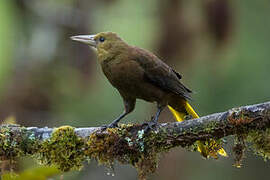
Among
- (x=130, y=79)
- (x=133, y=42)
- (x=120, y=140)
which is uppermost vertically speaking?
(x=133, y=42)

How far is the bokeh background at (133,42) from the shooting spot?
7.11 m

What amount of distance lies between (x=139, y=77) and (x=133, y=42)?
557 centimetres

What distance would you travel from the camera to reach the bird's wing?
4.39 meters

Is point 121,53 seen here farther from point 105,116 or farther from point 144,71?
point 105,116

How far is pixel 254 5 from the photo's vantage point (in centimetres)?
967

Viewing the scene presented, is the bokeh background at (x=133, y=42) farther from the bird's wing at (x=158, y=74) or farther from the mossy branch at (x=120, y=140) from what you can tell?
the mossy branch at (x=120, y=140)

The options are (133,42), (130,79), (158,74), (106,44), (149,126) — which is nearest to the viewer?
(149,126)

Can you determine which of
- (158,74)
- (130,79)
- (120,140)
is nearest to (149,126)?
(120,140)

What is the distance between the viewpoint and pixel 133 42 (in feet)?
32.3

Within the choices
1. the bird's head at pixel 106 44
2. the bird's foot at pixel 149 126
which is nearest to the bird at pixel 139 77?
the bird's head at pixel 106 44

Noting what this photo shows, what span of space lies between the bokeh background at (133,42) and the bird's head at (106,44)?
6.65 feet

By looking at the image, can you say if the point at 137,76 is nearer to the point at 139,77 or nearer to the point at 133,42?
the point at 139,77

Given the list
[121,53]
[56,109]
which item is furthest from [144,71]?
[56,109]

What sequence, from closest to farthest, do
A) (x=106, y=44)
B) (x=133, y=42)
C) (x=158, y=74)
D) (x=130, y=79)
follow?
(x=130, y=79), (x=158, y=74), (x=106, y=44), (x=133, y=42)
